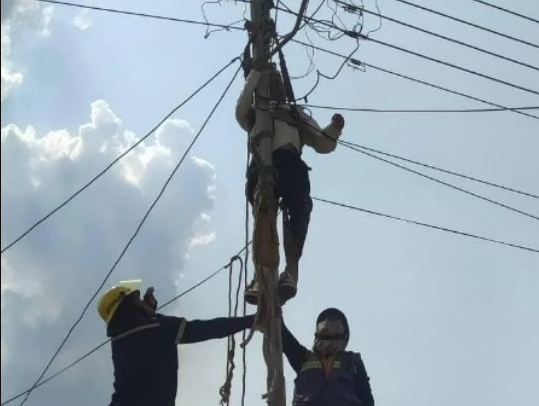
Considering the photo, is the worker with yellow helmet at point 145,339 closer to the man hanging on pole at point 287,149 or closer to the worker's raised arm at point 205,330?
the worker's raised arm at point 205,330

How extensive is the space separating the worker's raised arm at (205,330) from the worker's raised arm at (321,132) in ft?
5.64

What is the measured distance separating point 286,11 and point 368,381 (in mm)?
3237

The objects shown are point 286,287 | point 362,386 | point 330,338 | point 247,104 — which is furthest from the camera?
point 247,104

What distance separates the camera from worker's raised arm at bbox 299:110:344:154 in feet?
29.5

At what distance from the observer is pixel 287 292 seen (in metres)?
8.34

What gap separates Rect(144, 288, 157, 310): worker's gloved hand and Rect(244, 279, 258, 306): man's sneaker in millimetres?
672

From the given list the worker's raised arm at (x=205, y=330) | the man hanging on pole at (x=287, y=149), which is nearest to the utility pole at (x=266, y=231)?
the man hanging on pole at (x=287, y=149)

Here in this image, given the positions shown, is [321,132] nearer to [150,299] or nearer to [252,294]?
[252,294]

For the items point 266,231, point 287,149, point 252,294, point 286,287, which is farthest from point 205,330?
point 287,149

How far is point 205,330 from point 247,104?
75.3 inches

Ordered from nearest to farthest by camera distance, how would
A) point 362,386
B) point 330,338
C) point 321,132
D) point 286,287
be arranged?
point 362,386 → point 330,338 → point 286,287 → point 321,132

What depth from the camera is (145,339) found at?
7.87 meters

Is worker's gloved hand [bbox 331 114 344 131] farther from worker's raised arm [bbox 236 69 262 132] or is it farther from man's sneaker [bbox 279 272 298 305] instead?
man's sneaker [bbox 279 272 298 305]

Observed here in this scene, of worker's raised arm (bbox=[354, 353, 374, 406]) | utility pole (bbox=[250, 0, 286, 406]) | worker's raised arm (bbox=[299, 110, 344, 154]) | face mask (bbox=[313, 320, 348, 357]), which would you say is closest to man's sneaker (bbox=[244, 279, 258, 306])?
utility pole (bbox=[250, 0, 286, 406])
